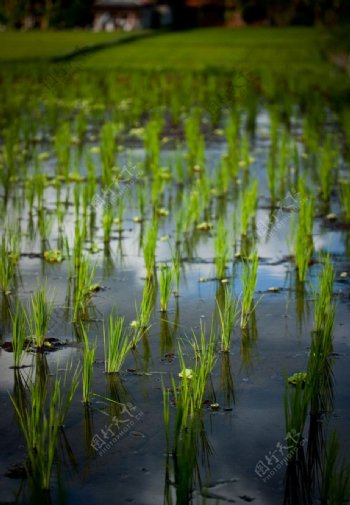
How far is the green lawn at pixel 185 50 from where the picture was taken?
2223 cm

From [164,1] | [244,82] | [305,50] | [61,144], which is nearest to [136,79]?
[244,82]

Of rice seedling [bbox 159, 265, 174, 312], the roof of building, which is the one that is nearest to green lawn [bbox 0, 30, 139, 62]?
the roof of building

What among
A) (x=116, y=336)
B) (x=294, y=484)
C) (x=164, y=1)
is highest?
(x=164, y=1)

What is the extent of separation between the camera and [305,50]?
1041 inches

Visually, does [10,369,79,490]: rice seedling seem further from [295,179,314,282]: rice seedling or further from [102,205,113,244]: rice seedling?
[102,205,113,244]: rice seedling

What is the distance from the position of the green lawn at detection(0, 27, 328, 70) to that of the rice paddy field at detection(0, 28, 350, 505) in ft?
36.6

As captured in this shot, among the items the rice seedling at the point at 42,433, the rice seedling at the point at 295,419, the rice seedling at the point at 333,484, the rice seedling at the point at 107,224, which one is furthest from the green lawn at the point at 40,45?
the rice seedling at the point at 333,484

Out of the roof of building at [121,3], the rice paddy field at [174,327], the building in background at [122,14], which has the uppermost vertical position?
the roof of building at [121,3]

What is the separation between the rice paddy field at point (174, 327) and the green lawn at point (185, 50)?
36.6 feet

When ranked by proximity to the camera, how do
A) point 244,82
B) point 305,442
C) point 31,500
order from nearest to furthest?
point 31,500
point 305,442
point 244,82

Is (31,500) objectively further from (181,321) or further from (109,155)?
(109,155)

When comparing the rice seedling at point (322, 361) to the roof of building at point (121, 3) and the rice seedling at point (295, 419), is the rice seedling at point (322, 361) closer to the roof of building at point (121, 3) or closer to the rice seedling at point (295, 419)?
the rice seedling at point (295, 419)

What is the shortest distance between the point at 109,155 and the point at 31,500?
246 inches

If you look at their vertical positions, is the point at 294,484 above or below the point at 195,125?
below
